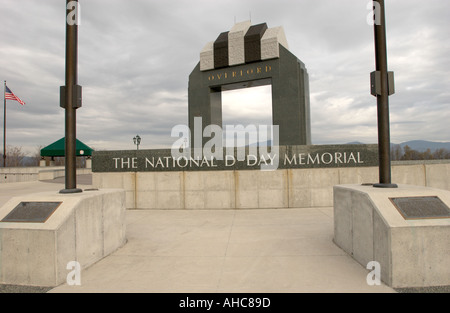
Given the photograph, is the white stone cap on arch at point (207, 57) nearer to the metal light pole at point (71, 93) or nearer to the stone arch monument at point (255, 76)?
the stone arch monument at point (255, 76)

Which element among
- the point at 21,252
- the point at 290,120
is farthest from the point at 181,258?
the point at 290,120

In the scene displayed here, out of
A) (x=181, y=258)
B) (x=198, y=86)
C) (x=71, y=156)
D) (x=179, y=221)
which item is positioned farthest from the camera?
(x=198, y=86)

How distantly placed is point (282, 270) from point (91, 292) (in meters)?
2.87

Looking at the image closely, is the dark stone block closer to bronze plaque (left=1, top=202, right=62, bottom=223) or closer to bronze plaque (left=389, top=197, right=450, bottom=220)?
bronze plaque (left=389, top=197, right=450, bottom=220)

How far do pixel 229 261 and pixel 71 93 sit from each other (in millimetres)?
4568

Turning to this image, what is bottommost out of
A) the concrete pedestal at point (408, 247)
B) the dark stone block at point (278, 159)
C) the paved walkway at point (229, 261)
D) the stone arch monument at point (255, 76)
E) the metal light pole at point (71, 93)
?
the paved walkway at point (229, 261)

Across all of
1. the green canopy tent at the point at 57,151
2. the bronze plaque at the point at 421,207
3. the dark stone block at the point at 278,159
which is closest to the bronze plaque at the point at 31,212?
the bronze plaque at the point at 421,207

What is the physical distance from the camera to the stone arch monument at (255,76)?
1502 centimetres

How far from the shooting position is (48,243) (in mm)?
4152

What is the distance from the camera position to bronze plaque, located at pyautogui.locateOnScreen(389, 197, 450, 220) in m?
4.11

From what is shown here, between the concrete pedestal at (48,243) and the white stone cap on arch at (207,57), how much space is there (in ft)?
43.9
